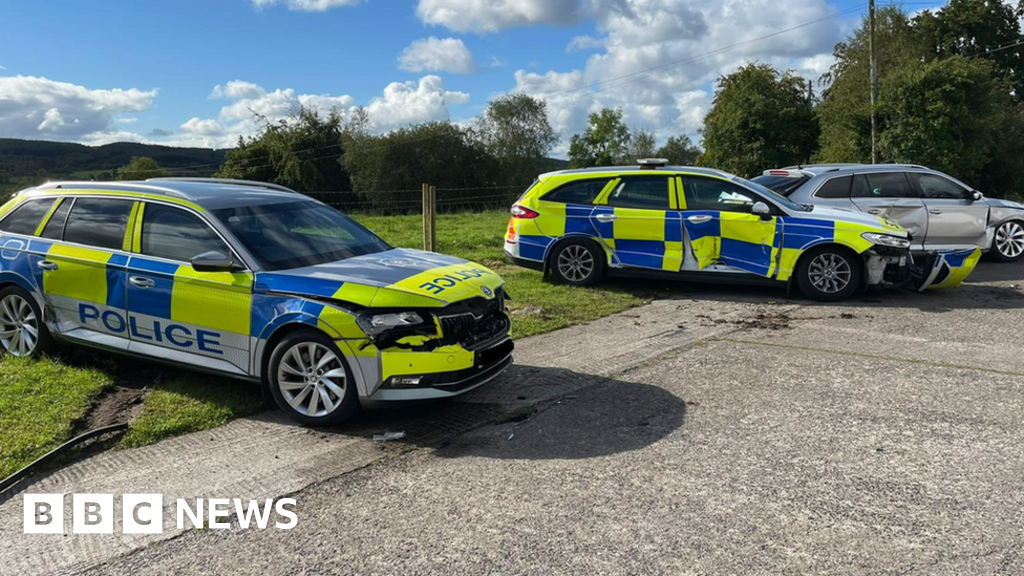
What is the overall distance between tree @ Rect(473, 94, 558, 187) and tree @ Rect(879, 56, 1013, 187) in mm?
40814

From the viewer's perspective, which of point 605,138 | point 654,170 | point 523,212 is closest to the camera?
point 654,170

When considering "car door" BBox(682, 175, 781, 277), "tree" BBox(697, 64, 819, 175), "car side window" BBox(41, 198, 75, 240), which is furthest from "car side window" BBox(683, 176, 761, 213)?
"tree" BBox(697, 64, 819, 175)

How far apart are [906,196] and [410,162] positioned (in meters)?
50.9

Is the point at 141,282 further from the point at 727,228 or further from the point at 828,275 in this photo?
the point at 828,275

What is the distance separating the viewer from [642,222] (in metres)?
9.74

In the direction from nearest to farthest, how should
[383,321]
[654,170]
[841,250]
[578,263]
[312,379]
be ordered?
[383,321]
[312,379]
[841,250]
[654,170]
[578,263]

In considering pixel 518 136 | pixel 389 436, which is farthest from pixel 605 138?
pixel 389 436

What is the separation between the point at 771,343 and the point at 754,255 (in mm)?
2487

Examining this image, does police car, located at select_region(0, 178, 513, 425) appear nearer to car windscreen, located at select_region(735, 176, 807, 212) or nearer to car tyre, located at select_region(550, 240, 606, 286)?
car tyre, located at select_region(550, 240, 606, 286)

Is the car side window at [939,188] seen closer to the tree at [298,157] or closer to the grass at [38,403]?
the grass at [38,403]

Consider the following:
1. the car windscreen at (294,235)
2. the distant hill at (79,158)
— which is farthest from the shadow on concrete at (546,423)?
the distant hill at (79,158)

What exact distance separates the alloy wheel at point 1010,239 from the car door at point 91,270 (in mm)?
12933

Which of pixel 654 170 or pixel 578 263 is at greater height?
pixel 654 170

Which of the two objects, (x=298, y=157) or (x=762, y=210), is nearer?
(x=762, y=210)
